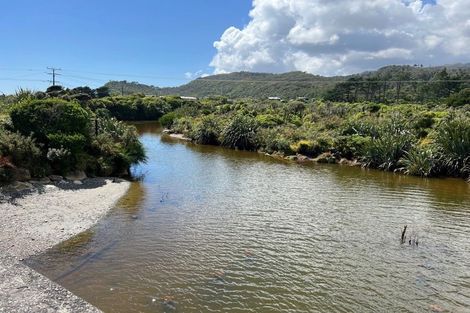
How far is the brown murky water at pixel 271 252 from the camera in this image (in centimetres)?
1142

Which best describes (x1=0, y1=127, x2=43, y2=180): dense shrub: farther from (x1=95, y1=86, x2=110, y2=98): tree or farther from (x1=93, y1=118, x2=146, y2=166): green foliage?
(x1=95, y1=86, x2=110, y2=98): tree

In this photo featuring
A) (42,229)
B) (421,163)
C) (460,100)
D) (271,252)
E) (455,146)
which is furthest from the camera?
(460,100)

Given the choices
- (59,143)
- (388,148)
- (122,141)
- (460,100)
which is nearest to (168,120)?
(122,141)

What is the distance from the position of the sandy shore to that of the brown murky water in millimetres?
724

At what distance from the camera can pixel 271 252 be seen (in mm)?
14961

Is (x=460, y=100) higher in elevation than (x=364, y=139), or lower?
higher

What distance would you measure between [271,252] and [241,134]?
116 ft

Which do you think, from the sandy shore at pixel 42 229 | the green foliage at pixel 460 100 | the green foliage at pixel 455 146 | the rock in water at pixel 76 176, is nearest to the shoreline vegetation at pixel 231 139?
the green foliage at pixel 455 146

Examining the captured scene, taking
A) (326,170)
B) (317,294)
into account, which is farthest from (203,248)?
(326,170)

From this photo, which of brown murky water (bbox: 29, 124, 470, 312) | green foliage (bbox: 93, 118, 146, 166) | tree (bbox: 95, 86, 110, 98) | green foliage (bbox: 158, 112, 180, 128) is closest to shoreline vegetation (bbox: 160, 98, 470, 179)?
brown murky water (bbox: 29, 124, 470, 312)

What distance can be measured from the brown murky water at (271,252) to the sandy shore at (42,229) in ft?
2.37

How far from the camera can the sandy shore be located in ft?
32.9

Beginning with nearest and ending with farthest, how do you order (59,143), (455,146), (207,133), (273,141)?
(59,143) → (455,146) → (273,141) → (207,133)

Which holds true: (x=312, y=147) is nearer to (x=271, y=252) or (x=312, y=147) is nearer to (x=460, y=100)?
(x=271, y=252)
